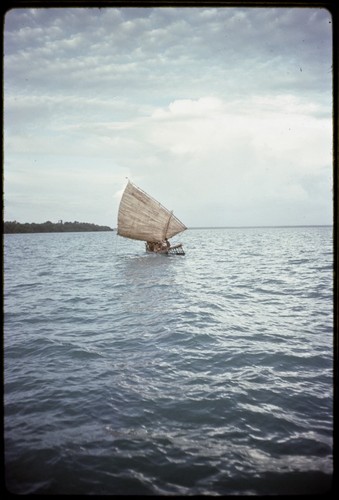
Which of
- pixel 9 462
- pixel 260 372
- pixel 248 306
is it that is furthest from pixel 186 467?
pixel 248 306

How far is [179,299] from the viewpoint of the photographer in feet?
40.2

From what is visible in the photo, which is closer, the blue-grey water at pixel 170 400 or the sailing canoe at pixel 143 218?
the blue-grey water at pixel 170 400

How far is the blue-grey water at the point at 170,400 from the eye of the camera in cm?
327

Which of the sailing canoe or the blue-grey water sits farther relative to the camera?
the sailing canoe

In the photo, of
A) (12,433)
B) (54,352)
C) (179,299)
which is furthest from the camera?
(179,299)

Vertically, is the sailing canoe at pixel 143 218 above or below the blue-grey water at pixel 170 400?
above

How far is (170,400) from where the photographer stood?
4727 mm

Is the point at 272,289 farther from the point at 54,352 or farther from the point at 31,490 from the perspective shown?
the point at 31,490

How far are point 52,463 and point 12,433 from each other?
0.90 metres

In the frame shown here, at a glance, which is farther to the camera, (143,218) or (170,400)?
(143,218)

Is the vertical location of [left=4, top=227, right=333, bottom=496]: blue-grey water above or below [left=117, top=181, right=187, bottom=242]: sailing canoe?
below

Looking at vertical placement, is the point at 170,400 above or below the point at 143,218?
below

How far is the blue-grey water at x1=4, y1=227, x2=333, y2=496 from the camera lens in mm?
3266

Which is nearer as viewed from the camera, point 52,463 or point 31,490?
point 31,490
